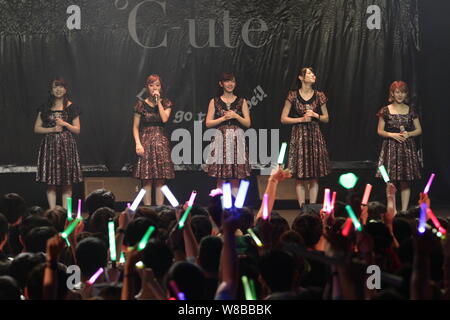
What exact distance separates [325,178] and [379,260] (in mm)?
5774

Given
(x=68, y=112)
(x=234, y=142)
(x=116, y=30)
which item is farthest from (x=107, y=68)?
(x=234, y=142)

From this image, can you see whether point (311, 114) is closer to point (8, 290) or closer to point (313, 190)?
point (313, 190)

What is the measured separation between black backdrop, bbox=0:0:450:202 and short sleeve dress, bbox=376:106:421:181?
0.83 m

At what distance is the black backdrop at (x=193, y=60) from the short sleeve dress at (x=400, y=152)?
833mm

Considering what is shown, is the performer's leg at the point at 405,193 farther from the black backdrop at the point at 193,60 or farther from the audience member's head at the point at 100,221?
the audience member's head at the point at 100,221

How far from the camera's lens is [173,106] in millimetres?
8930

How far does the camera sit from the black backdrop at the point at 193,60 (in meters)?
8.93

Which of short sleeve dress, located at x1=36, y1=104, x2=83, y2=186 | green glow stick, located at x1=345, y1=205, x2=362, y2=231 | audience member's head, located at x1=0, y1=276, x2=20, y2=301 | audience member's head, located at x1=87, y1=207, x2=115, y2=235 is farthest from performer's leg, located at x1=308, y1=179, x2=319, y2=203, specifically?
audience member's head, located at x1=0, y1=276, x2=20, y2=301

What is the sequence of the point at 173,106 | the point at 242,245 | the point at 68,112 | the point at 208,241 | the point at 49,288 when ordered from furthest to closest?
1. the point at 173,106
2. the point at 68,112
3. the point at 242,245
4. the point at 208,241
5. the point at 49,288

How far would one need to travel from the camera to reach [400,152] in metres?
8.17

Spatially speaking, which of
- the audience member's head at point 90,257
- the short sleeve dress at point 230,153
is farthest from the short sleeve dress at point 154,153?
the audience member's head at point 90,257

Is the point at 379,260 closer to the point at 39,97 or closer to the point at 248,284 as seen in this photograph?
the point at 248,284

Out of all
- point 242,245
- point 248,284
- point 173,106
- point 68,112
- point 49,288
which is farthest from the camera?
point 173,106

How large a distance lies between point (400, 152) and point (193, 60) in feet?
8.70
